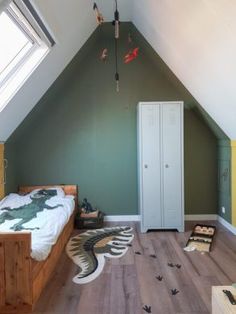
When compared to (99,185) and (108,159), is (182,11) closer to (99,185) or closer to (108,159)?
(108,159)

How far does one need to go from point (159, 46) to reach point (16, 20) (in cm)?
199

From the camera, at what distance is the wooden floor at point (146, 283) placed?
2.02 m

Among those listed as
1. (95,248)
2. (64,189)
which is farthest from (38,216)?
(64,189)

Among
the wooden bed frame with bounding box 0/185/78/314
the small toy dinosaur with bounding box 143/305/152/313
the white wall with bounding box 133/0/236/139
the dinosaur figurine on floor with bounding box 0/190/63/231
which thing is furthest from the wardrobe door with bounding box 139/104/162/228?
the wooden bed frame with bounding box 0/185/78/314

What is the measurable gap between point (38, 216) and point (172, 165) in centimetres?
201

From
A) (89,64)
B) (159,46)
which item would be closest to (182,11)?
(159,46)

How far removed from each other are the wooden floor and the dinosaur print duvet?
404mm

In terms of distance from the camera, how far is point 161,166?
374 cm

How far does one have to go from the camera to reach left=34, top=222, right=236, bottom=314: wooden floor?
2.02m

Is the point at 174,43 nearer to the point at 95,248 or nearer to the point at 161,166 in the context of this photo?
the point at 161,166

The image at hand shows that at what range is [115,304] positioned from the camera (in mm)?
2055

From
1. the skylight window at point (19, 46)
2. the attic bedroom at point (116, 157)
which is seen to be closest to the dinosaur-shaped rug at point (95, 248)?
the attic bedroom at point (116, 157)

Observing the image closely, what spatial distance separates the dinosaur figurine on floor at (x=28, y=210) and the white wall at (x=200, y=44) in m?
2.46

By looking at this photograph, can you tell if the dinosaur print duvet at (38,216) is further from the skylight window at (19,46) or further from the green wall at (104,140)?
the skylight window at (19,46)
